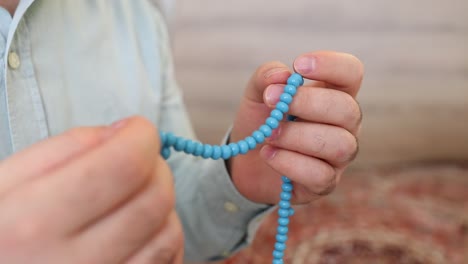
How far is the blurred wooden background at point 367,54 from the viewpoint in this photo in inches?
41.8

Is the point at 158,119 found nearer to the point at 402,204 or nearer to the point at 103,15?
the point at 103,15

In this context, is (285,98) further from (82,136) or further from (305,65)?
(82,136)

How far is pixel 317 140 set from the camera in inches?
17.0

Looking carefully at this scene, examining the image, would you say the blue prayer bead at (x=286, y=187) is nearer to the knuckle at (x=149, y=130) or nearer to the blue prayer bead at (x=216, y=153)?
the blue prayer bead at (x=216, y=153)

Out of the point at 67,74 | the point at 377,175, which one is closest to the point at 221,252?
the point at 67,74

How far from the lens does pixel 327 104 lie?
1.41ft

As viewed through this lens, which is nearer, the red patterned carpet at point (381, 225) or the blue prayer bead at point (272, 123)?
the blue prayer bead at point (272, 123)

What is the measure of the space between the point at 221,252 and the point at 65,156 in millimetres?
416

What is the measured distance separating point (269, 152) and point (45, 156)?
219 mm

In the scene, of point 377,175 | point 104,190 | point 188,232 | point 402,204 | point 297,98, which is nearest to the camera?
point 104,190

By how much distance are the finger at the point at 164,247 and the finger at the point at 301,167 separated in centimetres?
14

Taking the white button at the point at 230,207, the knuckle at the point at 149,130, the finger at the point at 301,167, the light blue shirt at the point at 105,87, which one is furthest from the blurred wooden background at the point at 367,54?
the knuckle at the point at 149,130

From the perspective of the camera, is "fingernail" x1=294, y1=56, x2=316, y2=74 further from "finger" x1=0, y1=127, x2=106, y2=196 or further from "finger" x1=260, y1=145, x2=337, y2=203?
"finger" x1=0, y1=127, x2=106, y2=196

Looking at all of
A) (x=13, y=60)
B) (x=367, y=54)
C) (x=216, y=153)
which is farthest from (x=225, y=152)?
(x=367, y=54)
